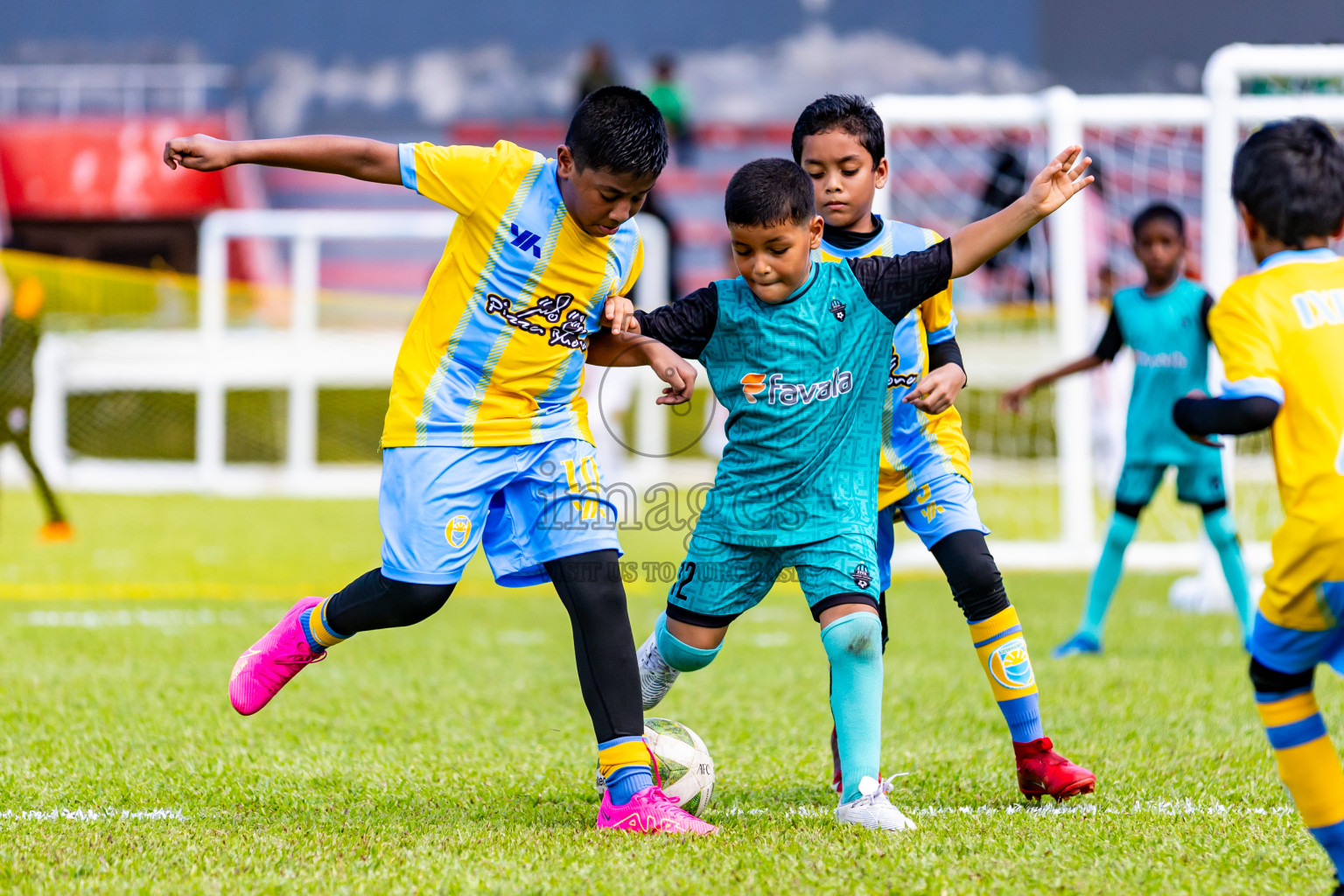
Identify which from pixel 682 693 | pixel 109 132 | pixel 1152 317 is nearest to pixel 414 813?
pixel 682 693

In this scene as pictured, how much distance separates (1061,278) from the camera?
8320 millimetres

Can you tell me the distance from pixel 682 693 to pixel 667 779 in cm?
173

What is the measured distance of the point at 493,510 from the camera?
332cm

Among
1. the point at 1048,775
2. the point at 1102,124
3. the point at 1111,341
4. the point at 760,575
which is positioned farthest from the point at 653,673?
the point at 1102,124

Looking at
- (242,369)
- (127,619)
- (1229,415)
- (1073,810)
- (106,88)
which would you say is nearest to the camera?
(1229,415)

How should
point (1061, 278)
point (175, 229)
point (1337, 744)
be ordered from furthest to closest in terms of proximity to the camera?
point (175, 229), point (1061, 278), point (1337, 744)

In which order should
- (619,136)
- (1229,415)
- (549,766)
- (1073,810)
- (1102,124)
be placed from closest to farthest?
(1229,415) → (619,136) → (1073,810) → (549,766) → (1102,124)

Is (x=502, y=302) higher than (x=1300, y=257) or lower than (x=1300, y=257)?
lower

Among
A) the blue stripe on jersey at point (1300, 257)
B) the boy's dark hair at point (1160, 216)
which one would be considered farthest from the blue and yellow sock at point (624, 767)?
the boy's dark hair at point (1160, 216)

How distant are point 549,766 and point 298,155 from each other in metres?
1.71

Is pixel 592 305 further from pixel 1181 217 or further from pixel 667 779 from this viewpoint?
pixel 1181 217

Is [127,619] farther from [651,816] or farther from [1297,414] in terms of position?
[1297,414]

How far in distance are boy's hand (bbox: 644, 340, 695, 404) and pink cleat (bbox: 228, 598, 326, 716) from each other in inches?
41.6

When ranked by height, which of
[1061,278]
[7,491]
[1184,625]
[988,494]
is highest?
[1061,278]
